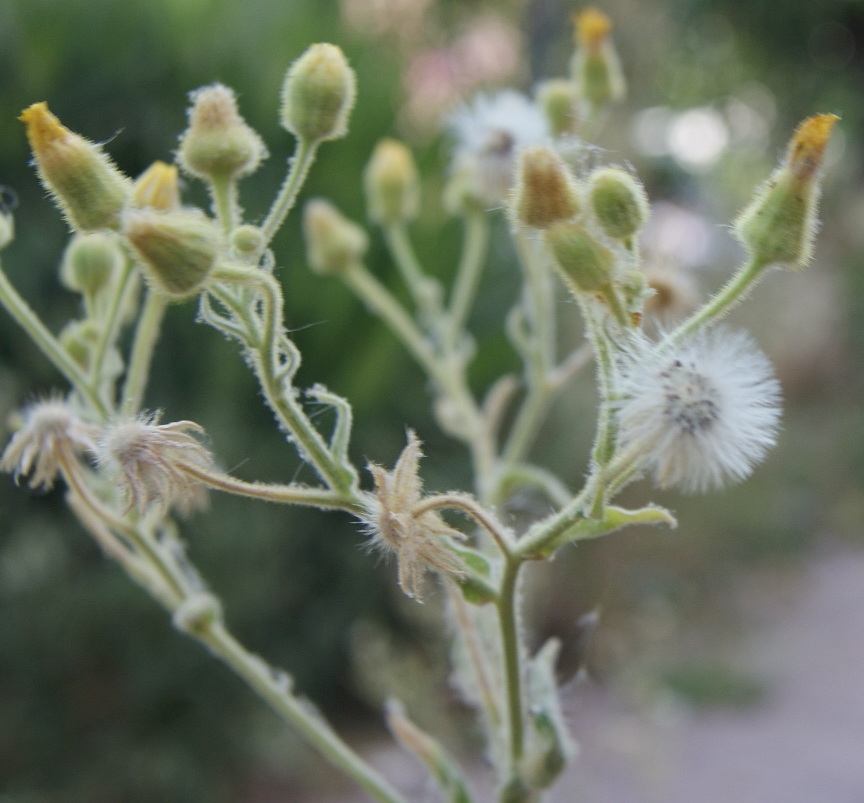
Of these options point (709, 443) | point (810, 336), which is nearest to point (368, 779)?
point (709, 443)

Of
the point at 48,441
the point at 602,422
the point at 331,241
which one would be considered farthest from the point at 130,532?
the point at 331,241

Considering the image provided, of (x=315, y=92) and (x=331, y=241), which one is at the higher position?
(x=315, y=92)

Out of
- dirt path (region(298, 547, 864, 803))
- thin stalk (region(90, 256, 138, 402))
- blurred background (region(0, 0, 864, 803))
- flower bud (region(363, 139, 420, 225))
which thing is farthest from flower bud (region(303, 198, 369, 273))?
dirt path (region(298, 547, 864, 803))

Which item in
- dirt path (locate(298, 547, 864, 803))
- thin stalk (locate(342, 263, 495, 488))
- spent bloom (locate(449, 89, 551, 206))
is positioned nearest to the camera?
thin stalk (locate(342, 263, 495, 488))

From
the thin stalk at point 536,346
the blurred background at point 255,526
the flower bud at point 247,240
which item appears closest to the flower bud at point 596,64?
the thin stalk at point 536,346

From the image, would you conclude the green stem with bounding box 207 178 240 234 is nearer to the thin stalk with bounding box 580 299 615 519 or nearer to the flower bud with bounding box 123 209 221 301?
the flower bud with bounding box 123 209 221 301

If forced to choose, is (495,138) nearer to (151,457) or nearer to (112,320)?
(112,320)

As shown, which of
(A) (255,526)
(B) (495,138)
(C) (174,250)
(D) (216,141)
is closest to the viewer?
(C) (174,250)
